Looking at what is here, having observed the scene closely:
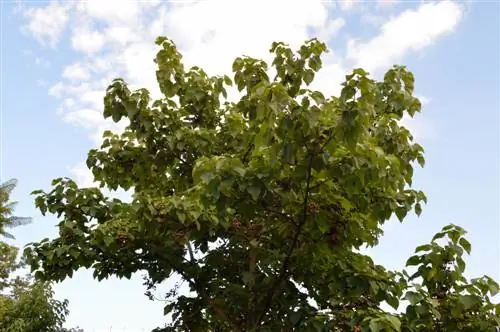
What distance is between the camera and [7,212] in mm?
22969

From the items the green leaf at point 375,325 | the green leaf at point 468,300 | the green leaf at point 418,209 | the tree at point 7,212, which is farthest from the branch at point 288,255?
the tree at point 7,212

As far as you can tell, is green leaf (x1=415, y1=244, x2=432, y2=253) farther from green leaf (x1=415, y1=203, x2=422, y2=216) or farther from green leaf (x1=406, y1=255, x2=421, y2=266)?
green leaf (x1=415, y1=203, x2=422, y2=216)

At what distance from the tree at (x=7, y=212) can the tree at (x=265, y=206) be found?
17.7 metres

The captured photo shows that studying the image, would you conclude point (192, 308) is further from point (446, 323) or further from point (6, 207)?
point (6, 207)

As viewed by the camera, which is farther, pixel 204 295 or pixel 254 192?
pixel 204 295

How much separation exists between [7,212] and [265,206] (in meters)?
21.2

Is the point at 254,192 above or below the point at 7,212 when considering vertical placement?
below

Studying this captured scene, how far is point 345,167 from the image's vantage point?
381 cm

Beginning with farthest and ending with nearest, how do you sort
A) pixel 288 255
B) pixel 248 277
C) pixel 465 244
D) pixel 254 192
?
1. pixel 248 277
2. pixel 288 255
3. pixel 465 244
4. pixel 254 192

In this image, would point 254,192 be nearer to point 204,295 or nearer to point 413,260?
point 413,260

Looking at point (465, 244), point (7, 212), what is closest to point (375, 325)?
point (465, 244)

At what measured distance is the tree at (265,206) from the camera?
3.81 m

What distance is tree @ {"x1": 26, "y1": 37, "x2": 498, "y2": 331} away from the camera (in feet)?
12.5

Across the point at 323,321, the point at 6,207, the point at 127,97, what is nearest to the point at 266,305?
the point at 323,321
